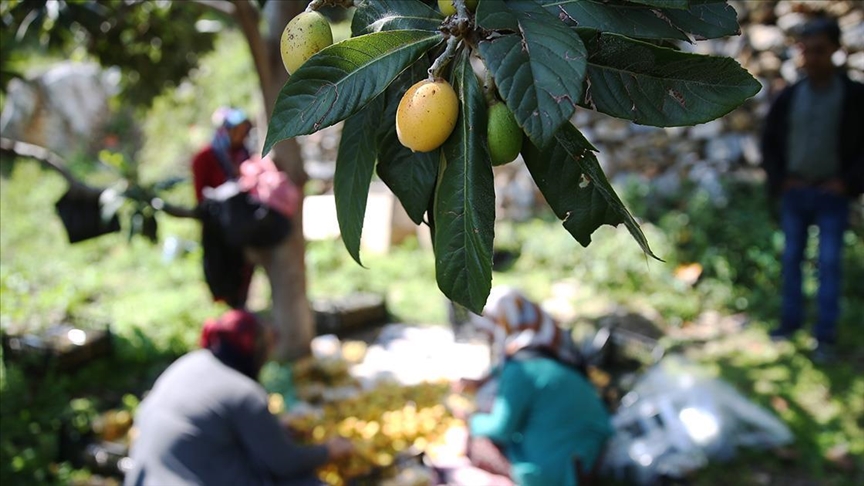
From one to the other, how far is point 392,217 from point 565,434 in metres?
4.52

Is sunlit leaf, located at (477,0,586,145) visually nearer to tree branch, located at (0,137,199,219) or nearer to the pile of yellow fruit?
the pile of yellow fruit

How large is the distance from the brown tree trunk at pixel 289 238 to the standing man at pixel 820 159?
8.87 ft

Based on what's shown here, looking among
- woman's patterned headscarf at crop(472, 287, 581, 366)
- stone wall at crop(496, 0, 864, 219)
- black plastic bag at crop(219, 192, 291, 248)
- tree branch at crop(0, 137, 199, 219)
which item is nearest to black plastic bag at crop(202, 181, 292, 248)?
black plastic bag at crop(219, 192, 291, 248)

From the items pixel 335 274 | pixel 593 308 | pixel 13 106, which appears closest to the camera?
pixel 593 308

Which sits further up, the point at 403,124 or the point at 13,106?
the point at 403,124

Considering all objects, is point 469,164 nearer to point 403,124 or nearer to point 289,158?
point 403,124

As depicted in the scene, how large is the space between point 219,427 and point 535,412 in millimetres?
1177

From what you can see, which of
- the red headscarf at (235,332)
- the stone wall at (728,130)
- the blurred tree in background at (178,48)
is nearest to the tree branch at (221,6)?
the blurred tree in background at (178,48)

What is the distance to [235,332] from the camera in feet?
8.14

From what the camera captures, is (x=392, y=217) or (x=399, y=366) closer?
(x=399, y=366)

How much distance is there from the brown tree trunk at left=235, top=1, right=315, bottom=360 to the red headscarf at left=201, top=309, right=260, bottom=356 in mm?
1123

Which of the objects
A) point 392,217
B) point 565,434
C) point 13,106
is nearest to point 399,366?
point 565,434

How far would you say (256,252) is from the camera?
3771 millimetres

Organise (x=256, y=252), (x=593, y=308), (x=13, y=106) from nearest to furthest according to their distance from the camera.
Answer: (x=256, y=252), (x=593, y=308), (x=13, y=106)
